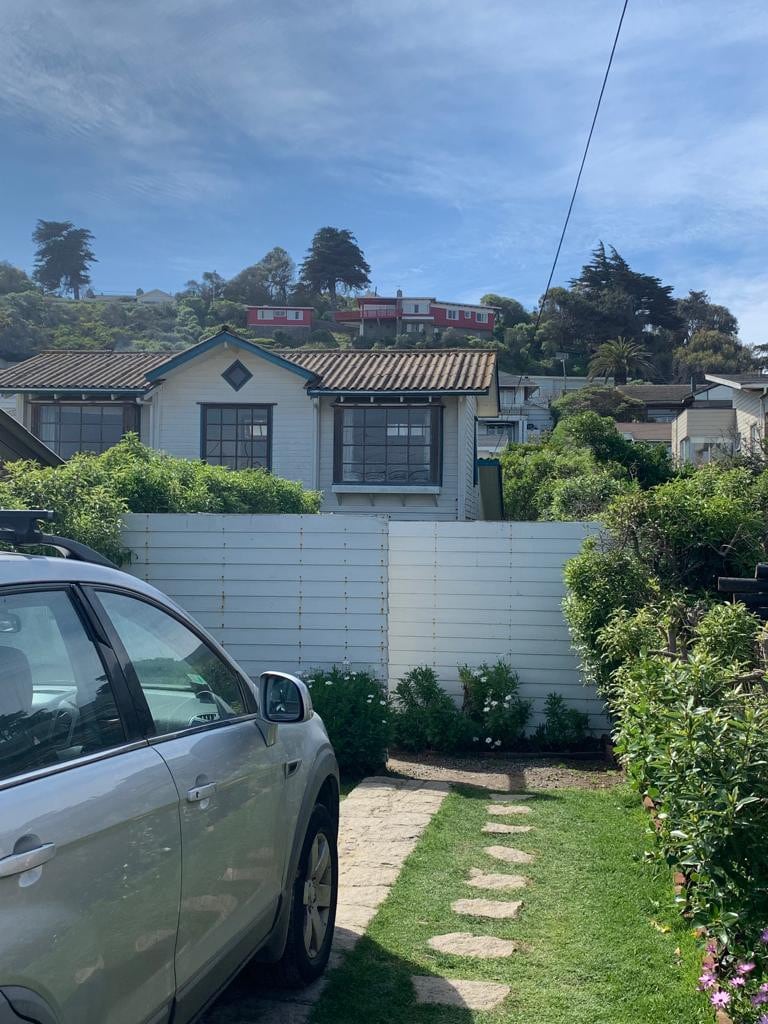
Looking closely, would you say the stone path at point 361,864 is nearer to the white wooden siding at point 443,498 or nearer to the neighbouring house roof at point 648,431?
the white wooden siding at point 443,498

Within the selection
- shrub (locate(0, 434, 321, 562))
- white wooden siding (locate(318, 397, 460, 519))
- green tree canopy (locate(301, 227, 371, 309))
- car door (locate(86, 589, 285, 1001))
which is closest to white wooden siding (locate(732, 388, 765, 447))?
white wooden siding (locate(318, 397, 460, 519))

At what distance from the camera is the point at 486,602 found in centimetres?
967

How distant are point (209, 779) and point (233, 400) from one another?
15699mm

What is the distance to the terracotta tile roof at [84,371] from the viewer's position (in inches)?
722

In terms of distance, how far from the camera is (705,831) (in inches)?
132

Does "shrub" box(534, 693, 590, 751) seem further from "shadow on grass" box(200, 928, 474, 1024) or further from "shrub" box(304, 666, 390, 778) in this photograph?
"shadow on grass" box(200, 928, 474, 1024)

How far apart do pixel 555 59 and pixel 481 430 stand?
45946 millimetres

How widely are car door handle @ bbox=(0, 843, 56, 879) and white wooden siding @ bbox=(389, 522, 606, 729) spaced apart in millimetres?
7637

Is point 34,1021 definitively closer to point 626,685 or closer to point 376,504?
point 626,685

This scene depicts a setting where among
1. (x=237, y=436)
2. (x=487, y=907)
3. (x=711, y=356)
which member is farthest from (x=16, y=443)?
(x=711, y=356)

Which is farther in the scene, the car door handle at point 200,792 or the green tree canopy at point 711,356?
the green tree canopy at point 711,356

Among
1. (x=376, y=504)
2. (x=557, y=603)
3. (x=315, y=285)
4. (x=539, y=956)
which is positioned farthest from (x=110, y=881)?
(x=315, y=285)

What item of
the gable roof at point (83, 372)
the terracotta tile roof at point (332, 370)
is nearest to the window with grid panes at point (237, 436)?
the terracotta tile roof at point (332, 370)

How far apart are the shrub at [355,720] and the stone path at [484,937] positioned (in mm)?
1619
